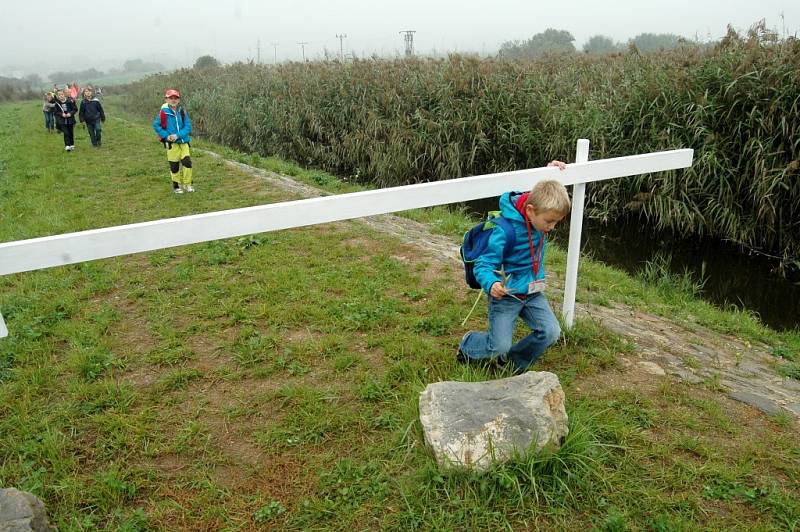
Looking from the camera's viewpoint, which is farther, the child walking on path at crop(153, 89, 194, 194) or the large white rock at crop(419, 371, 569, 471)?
the child walking on path at crop(153, 89, 194, 194)

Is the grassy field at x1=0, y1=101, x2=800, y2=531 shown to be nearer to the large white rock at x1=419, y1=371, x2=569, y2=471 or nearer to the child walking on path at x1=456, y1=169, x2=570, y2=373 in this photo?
the large white rock at x1=419, y1=371, x2=569, y2=471

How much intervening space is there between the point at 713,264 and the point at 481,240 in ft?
19.3

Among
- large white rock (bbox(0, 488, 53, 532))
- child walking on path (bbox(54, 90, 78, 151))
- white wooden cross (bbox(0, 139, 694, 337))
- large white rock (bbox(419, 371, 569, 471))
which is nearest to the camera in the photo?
large white rock (bbox(0, 488, 53, 532))

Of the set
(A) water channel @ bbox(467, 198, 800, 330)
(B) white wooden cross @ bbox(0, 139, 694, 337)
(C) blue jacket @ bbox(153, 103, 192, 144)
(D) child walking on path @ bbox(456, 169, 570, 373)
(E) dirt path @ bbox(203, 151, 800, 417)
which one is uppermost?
(C) blue jacket @ bbox(153, 103, 192, 144)

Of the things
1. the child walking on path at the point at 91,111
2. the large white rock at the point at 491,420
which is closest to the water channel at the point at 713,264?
the large white rock at the point at 491,420

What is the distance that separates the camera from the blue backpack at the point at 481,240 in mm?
3311

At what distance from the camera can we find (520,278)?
342 cm

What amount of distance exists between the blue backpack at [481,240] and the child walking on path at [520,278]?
28 mm

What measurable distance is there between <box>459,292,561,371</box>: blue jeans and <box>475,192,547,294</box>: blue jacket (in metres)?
0.14

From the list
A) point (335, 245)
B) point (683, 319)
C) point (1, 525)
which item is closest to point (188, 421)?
point (1, 525)

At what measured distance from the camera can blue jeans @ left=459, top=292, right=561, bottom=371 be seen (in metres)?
3.45

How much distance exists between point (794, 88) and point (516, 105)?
4418 millimetres

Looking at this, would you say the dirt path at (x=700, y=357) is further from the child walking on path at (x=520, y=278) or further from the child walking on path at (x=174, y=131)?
the child walking on path at (x=174, y=131)

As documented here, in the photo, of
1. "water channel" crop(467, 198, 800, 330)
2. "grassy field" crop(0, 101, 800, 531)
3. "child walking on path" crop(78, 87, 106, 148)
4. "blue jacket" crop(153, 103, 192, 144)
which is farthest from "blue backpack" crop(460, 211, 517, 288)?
"child walking on path" crop(78, 87, 106, 148)
